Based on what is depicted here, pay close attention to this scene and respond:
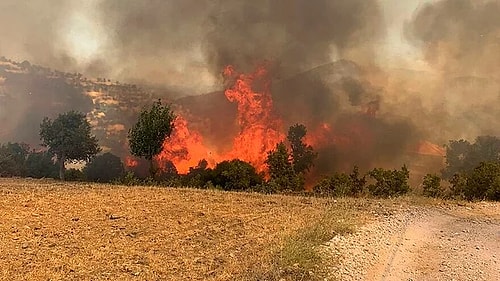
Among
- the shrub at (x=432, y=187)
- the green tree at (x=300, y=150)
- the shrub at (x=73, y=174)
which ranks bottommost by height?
the shrub at (x=432, y=187)

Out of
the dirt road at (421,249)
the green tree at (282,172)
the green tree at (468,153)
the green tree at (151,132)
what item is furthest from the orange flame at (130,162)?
the dirt road at (421,249)

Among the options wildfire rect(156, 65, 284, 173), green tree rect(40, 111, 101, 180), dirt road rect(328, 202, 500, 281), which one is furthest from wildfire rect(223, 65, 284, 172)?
dirt road rect(328, 202, 500, 281)

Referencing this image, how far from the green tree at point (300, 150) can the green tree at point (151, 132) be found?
66.5ft

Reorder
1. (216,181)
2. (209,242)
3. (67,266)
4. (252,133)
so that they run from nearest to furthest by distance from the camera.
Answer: (67,266) → (209,242) → (216,181) → (252,133)

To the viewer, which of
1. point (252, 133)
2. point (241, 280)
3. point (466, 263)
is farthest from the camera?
point (252, 133)

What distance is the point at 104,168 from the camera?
63750 mm

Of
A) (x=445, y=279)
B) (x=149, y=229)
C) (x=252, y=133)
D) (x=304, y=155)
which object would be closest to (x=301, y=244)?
(x=445, y=279)

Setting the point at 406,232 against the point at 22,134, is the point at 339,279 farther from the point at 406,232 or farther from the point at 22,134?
the point at 22,134

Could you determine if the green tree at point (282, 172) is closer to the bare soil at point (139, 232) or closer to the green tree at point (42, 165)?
the bare soil at point (139, 232)

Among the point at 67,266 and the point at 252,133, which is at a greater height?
the point at 252,133

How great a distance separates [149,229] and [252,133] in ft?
166

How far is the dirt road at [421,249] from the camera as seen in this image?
1459cm

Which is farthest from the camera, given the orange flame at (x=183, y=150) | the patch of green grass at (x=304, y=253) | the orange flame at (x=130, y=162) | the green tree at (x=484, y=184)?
the orange flame at (x=183, y=150)

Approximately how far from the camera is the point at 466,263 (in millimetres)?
15523
